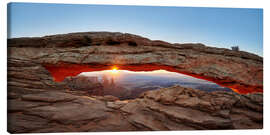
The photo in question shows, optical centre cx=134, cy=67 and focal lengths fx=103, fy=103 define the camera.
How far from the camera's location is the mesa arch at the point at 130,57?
3.82 m

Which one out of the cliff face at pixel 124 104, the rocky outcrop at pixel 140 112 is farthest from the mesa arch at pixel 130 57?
the rocky outcrop at pixel 140 112

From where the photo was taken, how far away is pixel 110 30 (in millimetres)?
4277

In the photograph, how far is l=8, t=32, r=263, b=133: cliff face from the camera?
3.58 m

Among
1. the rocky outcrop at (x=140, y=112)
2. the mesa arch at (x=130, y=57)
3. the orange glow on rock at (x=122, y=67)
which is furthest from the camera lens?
the orange glow on rock at (x=122, y=67)

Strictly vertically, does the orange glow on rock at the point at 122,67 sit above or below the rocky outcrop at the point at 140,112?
above

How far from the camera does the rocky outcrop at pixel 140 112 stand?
3523 millimetres

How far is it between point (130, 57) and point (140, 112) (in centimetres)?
220

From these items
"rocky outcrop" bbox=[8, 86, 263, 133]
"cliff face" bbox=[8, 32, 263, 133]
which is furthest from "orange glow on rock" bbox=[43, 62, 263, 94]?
"rocky outcrop" bbox=[8, 86, 263, 133]

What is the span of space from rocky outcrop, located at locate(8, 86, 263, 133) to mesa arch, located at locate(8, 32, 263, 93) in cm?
63

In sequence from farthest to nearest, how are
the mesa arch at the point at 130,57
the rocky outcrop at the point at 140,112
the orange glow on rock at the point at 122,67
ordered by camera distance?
the orange glow on rock at the point at 122,67 < the mesa arch at the point at 130,57 < the rocky outcrop at the point at 140,112

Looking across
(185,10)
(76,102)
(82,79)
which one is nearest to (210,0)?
(185,10)

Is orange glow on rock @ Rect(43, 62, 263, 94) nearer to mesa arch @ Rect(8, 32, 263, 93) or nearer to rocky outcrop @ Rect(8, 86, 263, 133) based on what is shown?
mesa arch @ Rect(8, 32, 263, 93)

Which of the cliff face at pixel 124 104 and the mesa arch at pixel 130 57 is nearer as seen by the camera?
the cliff face at pixel 124 104

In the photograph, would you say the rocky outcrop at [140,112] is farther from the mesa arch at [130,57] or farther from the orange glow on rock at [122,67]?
the mesa arch at [130,57]
